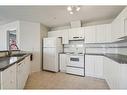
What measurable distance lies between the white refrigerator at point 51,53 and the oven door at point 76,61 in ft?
2.05

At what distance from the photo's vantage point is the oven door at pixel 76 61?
13.6ft

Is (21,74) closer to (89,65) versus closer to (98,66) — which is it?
(89,65)

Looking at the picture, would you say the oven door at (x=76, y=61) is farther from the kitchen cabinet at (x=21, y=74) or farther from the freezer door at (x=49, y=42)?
the kitchen cabinet at (x=21, y=74)

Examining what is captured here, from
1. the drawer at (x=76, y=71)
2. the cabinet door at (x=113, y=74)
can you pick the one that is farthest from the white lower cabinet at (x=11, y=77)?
the drawer at (x=76, y=71)

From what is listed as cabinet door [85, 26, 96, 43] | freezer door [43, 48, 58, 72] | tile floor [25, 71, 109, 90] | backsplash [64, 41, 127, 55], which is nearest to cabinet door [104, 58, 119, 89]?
tile floor [25, 71, 109, 90]

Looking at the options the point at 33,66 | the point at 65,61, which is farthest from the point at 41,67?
the point at 65,61

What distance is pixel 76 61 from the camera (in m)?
4.28

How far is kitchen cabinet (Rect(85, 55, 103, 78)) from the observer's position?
377 centimetres

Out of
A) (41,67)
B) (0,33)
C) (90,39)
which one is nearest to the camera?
(90,39)

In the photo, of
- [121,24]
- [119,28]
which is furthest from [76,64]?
[121,24]

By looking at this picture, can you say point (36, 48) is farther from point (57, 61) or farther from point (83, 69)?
point (83, 69)

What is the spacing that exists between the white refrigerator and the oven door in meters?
0.62
